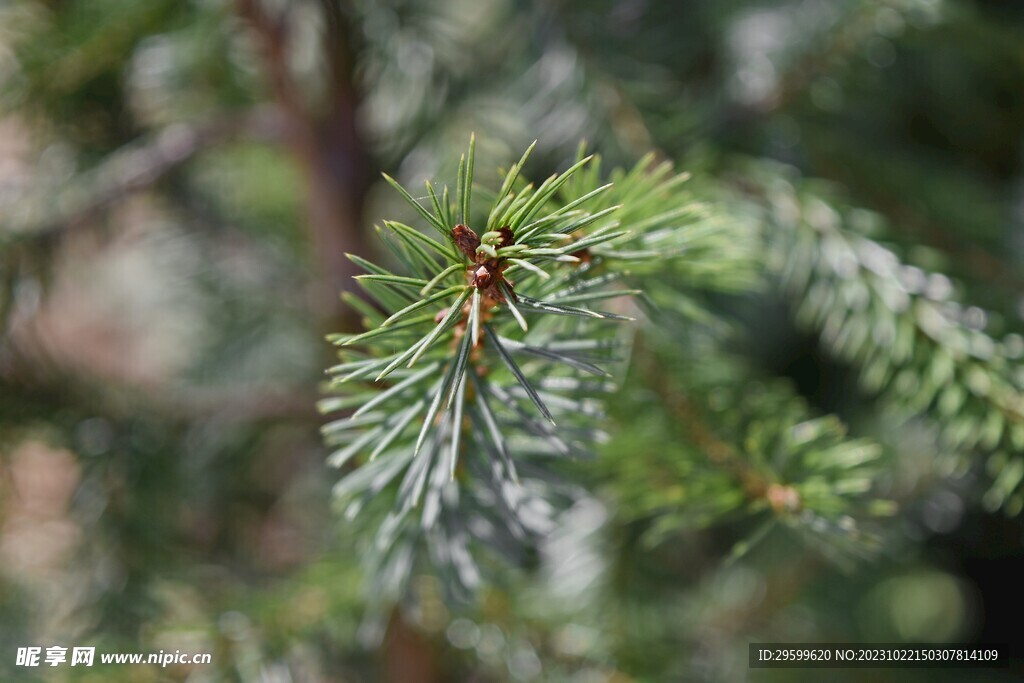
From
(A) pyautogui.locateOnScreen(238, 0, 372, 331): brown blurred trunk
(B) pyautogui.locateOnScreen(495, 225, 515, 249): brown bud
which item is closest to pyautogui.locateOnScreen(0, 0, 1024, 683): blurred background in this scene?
(A) pyautogui.locateOnScreen(238, 0, 372, 331): brown blurred trunk

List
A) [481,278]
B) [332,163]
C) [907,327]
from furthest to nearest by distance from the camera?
[332,163], [907,327], [481,278]

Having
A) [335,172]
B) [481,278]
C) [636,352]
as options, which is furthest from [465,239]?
[335,172]

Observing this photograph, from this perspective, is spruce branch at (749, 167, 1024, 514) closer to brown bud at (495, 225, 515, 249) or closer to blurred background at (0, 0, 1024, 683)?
blurred background at (0, 0, 1024, 683)

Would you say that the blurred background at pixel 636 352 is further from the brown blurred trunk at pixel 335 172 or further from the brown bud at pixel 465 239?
the brown bud at pixel 465 239

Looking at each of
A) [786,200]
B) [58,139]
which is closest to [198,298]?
[58,139]

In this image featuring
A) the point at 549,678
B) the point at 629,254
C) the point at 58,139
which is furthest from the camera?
the point at 58,139

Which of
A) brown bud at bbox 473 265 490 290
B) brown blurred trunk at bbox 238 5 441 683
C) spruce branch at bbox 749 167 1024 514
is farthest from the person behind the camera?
brown blurred trunk at bbox 238 5 441 683

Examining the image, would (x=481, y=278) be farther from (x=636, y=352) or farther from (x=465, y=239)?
(x=636, y=352)

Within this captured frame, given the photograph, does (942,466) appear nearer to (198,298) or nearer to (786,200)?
(786,200)
